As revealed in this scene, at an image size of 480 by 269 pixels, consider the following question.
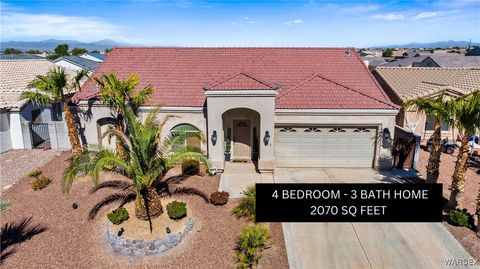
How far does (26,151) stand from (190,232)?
48.6 ft

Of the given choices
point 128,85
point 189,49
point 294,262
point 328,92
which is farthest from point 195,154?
point 189,49

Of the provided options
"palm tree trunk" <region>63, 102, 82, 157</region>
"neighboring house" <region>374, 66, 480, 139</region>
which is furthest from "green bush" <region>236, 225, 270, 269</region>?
"neighboring house" <region>374, 66, 480, 139</region>

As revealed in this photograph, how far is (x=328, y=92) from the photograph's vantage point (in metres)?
17.4

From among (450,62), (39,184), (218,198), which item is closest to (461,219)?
(218,198)

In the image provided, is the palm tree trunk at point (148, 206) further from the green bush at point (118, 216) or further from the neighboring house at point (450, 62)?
the neighboring house at point (450, 62)

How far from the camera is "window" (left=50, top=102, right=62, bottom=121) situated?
22.2 metres

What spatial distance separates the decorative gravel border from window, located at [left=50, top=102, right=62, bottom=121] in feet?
47.7

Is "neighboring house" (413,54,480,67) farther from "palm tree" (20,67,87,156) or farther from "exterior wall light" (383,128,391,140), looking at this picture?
Result: "palm tree" (20,67,87,156)

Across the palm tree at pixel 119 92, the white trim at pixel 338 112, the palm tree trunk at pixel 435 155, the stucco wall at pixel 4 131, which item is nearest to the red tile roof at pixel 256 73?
the white trim at pixel 338 112

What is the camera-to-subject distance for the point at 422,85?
23.5 metres

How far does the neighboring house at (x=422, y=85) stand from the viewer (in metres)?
20.9

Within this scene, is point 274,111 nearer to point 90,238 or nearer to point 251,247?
point 251,247

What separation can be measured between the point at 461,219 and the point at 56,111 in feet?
76.9

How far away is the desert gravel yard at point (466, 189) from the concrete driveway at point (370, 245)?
0.28 metres
